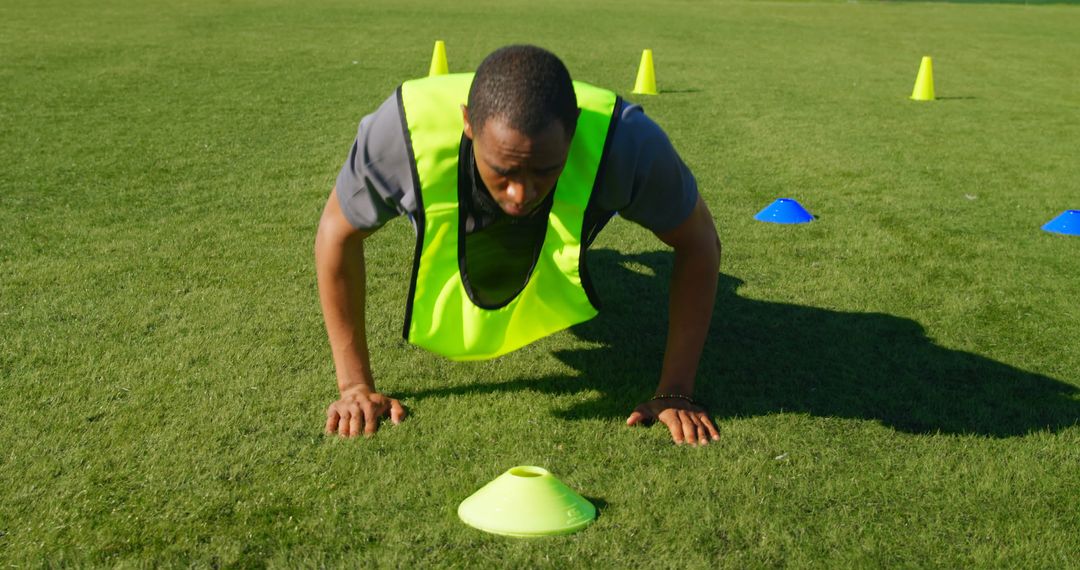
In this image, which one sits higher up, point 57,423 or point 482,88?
point 482,88

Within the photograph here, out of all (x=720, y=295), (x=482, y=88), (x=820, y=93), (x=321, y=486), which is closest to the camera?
(x=482, y=88)

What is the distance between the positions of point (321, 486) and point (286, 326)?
1.54 m

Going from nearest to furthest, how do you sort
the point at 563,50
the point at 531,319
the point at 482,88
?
the point at 482,88, the point at 531,319, the point at 563,50

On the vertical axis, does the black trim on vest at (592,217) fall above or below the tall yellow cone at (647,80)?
above

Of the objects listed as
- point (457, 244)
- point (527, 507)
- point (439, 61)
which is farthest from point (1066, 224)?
point (439, 61)

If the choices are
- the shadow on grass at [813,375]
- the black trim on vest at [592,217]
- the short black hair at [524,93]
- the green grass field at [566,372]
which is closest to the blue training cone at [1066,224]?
the green grass field at [566,372]

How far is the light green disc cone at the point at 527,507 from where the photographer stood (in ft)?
9.99

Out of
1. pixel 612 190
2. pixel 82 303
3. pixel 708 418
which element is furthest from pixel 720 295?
pixel 82 303

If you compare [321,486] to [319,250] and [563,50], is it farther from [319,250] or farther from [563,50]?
[563,50]

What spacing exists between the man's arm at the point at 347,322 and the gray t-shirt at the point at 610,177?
13cm

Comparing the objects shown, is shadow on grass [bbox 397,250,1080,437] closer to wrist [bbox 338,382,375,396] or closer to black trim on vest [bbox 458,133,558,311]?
wrist [bbox 338,382,375,396]

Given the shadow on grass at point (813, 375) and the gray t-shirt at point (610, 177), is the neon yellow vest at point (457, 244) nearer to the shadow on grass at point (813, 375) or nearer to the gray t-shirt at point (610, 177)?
the gray t-shirt at point (610, 177)

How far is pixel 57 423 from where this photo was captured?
12.3 feet

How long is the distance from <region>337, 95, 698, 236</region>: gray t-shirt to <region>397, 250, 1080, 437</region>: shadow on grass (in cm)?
83
